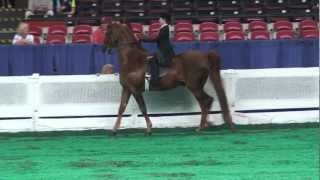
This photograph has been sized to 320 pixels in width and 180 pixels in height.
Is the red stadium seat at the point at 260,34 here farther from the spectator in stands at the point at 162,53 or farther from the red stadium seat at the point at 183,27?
the spectator in stands at the point at 162,53

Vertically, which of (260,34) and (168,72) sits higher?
(168,72)

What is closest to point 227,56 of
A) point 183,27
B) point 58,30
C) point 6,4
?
point 183,27

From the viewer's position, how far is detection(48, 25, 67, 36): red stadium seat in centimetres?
2020

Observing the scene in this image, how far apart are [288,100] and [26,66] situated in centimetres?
581

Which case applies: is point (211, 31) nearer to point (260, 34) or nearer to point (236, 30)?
point (236, 30)

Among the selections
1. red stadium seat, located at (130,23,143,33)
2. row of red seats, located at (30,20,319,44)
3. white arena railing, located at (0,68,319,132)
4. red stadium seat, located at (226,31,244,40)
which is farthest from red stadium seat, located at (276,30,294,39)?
white arena railing, located at (0,68,319,132)

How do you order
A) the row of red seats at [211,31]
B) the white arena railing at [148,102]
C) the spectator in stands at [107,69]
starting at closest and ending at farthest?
the white arena railing at [148,102], the spectator in stands at [107,69], the row of red seats at [211,31]

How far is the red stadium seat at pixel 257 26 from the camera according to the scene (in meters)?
20.6

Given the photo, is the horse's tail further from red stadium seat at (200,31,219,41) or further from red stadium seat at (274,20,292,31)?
red stadium seat at (274,20,292,31)

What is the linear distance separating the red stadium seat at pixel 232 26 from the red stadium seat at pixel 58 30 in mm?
4805

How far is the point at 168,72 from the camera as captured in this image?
13445 millimetres

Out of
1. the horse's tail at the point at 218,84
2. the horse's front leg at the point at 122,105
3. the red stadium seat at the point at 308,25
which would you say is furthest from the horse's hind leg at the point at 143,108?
the red stadium seat at the point at 308,25

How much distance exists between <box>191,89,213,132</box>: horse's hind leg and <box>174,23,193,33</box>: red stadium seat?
273 inches

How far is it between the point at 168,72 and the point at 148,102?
1062 mm
